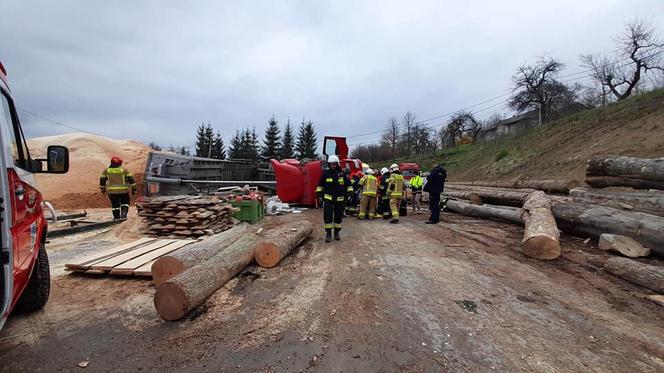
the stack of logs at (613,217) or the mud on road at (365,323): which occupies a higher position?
the stack of logs at (613,217)

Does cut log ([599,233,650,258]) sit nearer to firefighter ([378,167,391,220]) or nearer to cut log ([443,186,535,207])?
cut log ([443,186,535,207])

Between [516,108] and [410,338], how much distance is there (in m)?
42.3

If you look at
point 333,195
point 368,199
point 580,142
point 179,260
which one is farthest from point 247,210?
point 580,142

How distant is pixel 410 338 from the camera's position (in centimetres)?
323

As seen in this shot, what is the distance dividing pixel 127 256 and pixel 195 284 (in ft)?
8.37

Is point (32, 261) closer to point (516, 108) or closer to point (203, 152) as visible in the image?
point (516, 108)

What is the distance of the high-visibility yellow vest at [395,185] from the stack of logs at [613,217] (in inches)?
105

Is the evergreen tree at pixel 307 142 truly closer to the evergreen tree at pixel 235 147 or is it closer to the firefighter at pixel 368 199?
the evergreen tree at pixel 235 147

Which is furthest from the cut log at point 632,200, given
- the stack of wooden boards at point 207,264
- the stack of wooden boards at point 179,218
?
the stack of wooden boards at point 179,218

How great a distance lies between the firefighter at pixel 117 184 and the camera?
31.3 ft

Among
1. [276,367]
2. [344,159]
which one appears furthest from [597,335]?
[344,159]

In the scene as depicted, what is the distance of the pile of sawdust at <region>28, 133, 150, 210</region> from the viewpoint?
16312 mm

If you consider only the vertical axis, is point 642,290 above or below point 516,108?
below

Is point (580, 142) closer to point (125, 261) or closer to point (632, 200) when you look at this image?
point (632, 200)
